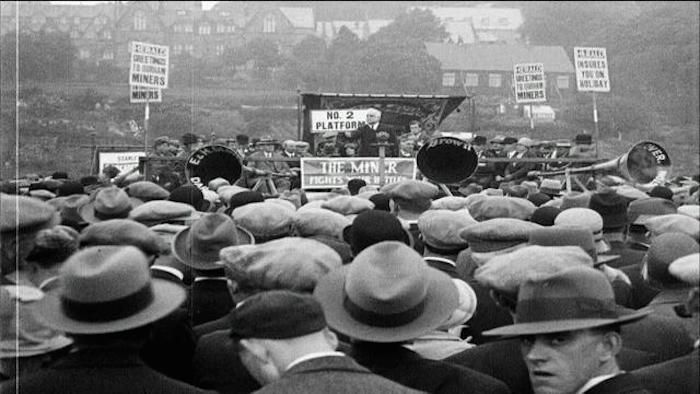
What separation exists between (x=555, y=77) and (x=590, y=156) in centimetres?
5676

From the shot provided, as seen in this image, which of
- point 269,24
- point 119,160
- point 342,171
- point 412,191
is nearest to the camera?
point 412,191

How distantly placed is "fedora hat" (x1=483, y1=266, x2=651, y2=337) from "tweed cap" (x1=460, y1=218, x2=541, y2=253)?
1.81 meters

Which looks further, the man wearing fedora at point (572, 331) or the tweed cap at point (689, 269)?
the tweed cap at point (689, 269)

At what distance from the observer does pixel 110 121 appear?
1127 centimetres

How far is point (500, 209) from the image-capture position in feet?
20.8

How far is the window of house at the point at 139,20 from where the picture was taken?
91.8 ft

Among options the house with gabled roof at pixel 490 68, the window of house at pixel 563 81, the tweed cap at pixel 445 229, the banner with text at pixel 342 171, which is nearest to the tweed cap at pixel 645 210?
the tweed cap at pixel 445 229

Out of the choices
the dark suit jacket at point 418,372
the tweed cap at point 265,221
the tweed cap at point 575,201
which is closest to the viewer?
the dark suit jacket at point 418,372

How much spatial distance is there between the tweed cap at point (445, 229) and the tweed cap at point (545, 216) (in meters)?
0.77

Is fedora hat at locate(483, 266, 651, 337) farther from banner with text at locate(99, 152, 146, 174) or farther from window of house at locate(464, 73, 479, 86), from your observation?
window of house at locate(464, 73, 479, 86)

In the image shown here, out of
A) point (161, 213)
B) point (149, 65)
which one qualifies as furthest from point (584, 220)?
point (149, 65)

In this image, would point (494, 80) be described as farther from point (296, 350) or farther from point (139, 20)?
point (296, 350)

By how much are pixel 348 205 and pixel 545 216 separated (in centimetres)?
129

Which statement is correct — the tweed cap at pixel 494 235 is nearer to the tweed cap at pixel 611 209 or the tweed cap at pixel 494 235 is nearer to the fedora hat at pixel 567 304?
the tweed cap at pixel 611 209
